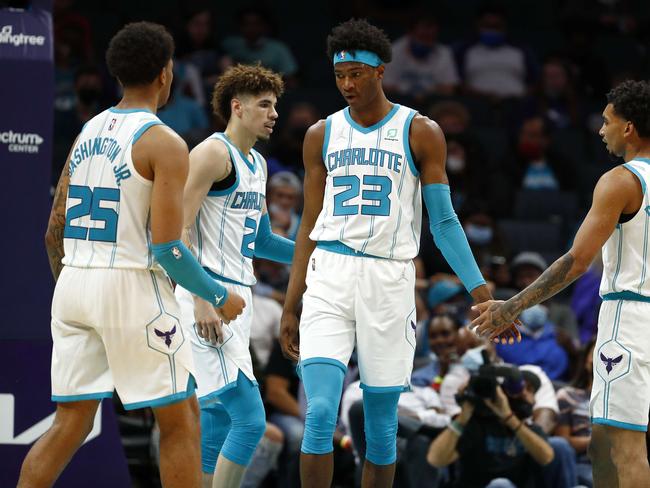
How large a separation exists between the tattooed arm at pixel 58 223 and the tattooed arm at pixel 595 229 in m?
2.23

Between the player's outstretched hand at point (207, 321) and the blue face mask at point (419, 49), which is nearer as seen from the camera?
the player's outstretched hand at point (207, 321)

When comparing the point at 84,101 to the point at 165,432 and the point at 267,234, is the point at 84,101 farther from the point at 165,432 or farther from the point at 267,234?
the point at 165,432

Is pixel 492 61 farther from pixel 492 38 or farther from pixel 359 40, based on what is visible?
pixel 359 40

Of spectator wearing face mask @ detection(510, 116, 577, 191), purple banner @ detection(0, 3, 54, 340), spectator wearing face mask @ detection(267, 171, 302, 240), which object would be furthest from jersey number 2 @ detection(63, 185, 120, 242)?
spectator wearing face mask @ detection(510, 116, 577, 191)

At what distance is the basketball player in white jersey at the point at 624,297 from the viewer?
5.90 m

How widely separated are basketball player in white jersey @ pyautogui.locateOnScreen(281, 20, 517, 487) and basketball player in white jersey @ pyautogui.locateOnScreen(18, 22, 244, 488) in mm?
774

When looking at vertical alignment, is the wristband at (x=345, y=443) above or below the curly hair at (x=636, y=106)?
below

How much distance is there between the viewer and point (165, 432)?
17.9 ft

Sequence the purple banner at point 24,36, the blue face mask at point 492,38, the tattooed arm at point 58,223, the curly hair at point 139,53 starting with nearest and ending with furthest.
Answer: the curly hair at point 139,53 < the tattooed arm at point 58,223 < the purple banner at point 24,36 < the blue face mask at point 492,38

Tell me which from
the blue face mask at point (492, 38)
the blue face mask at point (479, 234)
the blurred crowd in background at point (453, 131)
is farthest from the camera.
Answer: the blue face mask at point (492, 38)

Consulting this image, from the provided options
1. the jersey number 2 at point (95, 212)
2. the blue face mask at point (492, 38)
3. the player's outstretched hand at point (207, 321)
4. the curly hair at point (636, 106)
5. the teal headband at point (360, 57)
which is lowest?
the player's outstretched hand at point (207, 321)

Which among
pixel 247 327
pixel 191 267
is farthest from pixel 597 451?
pixel 191 267

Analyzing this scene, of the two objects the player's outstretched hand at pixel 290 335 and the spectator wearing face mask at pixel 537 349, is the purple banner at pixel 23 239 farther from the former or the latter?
the spectator wearing face mask at pixel 537 349

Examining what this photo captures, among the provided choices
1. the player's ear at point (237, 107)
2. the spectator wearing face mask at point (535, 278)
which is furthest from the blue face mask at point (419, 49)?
the player's ear at point (237, 107)
